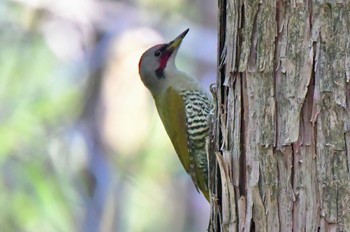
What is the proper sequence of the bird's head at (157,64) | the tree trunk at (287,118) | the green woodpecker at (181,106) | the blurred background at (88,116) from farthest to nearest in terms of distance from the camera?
the blurred background at (88,116) → the bird's head at (157,64) → the green woodpecker at (181,106) → the tree trunk at (287,118)

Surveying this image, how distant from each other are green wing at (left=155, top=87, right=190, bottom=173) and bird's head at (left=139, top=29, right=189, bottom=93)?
0.10 m

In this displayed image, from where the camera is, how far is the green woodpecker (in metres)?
4.39

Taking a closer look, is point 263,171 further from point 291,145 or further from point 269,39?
point 269,39

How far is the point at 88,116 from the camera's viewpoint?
775 centimetres

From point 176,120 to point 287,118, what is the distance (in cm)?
224

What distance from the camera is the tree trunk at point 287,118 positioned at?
7.45 ft

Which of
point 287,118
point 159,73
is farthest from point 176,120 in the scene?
point 287,118

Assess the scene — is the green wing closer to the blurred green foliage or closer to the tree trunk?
the tree trunk

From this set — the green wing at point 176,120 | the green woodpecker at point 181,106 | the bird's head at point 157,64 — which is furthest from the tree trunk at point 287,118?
the bird's head at point 157,64

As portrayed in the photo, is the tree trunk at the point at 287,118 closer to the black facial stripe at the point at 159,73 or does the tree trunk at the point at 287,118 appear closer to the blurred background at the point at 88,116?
the black facial stripe at the point at 159,73

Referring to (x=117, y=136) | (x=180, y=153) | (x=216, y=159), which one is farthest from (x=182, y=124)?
(x=117, y=136)

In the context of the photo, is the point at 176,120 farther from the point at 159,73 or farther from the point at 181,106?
the point at 159,73

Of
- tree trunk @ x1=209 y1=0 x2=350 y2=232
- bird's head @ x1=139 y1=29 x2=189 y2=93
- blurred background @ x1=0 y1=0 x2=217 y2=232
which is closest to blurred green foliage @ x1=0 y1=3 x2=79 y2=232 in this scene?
blurred background @ x1=0 y1=0 x2=217 y2=232

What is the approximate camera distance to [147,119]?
8445 millimetres
